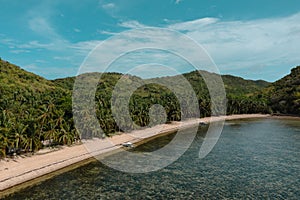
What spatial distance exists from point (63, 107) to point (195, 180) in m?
23.6

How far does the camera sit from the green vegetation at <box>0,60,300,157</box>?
33.0 m

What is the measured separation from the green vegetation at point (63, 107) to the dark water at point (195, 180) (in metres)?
7.69

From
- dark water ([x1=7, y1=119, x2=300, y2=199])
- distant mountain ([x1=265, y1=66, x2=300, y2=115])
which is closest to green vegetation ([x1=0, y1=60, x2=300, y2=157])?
distant mountain ([x1=265, y1=66, x2=300, y2=115])

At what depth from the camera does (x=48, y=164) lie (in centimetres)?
3070

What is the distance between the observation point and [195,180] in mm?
27859

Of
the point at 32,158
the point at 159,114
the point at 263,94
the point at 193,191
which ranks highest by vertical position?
the point at 263,94

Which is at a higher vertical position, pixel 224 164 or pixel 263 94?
pixel 263 94

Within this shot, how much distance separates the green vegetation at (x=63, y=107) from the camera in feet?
108

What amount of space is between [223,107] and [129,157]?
2513 inches

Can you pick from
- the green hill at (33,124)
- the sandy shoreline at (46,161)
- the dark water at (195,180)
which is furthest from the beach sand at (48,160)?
the dark water at (195,180)

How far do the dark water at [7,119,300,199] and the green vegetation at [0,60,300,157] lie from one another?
7.69 metres

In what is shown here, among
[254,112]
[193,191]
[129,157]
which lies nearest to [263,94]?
[254,112]

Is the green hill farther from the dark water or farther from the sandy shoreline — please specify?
the dark water

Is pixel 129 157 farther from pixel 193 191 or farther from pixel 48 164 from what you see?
pixel 193 191
